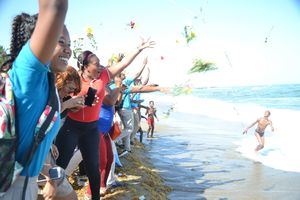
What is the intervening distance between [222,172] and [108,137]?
3943 mm

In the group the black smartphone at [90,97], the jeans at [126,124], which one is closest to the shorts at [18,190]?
the black smartphone at [90,97]

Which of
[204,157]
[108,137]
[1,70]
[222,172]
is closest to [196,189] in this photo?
[222,172]

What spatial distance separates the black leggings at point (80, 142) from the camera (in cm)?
381

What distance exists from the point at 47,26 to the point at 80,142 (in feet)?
8.53

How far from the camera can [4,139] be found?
1497 millimetres

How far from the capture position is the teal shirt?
1.50m

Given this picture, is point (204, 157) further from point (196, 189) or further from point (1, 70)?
point (1, 70)

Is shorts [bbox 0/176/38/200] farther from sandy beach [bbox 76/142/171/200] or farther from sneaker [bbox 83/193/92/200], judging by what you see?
sandy beach [bbox 76/142/171/200]

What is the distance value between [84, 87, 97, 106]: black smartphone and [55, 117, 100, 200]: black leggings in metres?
0.28

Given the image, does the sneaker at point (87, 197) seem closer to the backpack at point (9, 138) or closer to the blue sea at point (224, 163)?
the blue sea at point (224, 163)

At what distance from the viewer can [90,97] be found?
3740mm

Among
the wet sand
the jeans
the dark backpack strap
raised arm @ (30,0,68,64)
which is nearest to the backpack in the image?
the dark backpack strap

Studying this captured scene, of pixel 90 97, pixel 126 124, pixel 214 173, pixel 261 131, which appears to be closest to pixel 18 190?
pixel 90 97

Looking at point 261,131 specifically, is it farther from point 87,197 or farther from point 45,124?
point 45,124
